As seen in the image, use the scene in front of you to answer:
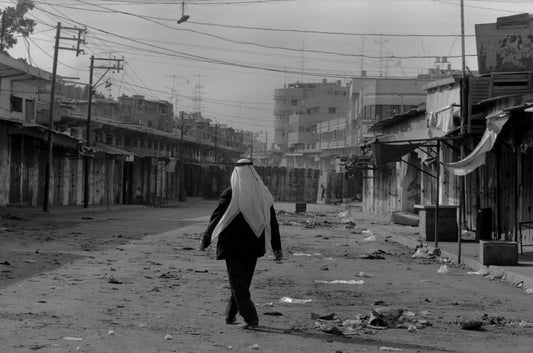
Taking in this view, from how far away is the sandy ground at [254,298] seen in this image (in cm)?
761

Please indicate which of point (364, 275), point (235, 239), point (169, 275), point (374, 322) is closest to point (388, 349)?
point (374, 322)

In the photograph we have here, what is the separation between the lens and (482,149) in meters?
17.2

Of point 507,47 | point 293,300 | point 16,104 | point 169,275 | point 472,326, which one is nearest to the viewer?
point 472,326

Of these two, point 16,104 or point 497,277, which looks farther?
point 16,104

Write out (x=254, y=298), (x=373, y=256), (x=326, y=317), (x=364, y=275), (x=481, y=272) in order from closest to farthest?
(x=326, y=317), (x=254, y=298), (x=364, y=275), (x=481, y=272), (x=373, y=256)

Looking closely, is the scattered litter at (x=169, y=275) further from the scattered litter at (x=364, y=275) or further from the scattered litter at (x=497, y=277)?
the scattered litter at (x=497, y=277)

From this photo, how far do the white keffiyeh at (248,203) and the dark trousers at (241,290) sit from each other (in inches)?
13.6

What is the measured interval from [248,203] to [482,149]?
32.3 feet

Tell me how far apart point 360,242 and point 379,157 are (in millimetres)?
3453

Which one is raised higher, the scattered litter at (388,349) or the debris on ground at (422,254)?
the scattered litter at (388,349)

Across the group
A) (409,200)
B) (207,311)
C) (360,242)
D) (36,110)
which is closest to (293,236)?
(360,242)

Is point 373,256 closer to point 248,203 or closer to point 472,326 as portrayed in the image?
point 472,326

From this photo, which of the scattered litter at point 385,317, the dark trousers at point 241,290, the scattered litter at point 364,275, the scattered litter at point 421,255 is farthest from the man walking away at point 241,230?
the scattered litter at point 421,255

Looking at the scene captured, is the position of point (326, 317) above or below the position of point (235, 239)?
below
